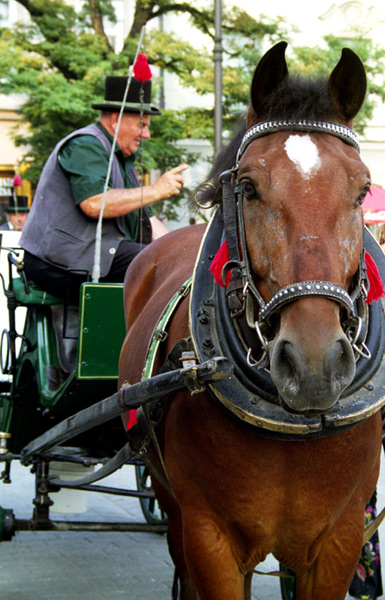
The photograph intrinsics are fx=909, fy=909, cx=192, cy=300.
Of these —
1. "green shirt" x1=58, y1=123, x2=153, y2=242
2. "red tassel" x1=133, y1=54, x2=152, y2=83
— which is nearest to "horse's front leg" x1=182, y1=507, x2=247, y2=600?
"green shirt" x1=58, y1=123, x2=153, y2=242

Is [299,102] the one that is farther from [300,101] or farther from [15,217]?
[15,217]

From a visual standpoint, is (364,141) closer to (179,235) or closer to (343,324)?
(179,235)

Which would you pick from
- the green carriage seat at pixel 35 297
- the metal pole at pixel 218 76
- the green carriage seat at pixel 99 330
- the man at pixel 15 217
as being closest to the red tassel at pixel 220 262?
the green carriage seat at pixel 99 330

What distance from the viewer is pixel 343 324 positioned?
2.35 m

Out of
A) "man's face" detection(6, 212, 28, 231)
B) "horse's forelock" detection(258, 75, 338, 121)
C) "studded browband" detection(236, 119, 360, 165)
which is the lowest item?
"man's face" detection(6, 212, 28, 231)

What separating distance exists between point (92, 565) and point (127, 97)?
2.67m

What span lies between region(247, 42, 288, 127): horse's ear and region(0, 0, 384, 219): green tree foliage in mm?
12603

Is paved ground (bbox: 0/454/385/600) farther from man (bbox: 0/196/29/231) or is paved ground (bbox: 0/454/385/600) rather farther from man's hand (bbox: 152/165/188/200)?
man (bbox: 0/196/29/231)

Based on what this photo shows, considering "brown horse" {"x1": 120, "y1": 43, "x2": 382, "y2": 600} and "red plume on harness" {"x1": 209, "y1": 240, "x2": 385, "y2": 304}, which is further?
"red plume on harness" {"x1": 209, "y1": 240, "x2": 385, "y2": 304}

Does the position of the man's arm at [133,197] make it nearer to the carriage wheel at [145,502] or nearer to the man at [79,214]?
the man at [79,214]

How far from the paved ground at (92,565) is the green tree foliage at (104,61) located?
32.7 feet

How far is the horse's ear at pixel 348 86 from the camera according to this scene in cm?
256

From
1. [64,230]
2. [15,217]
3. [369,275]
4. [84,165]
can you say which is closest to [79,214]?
[64,230]

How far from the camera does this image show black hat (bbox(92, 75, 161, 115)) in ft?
16.1
